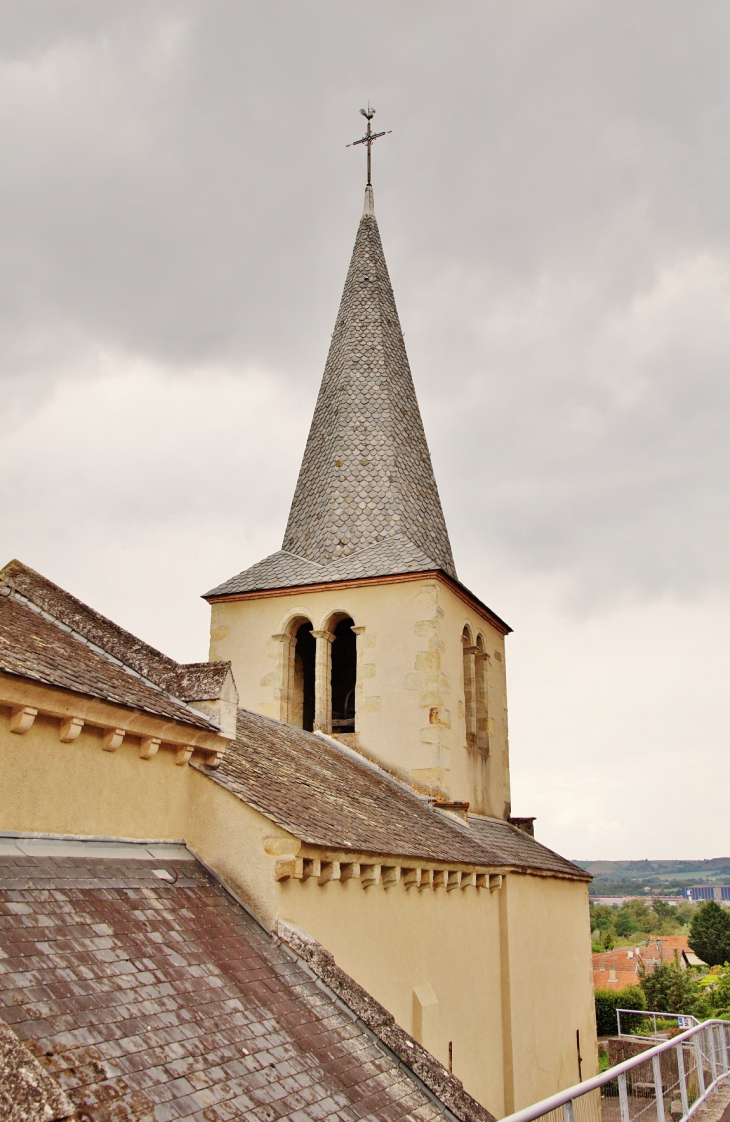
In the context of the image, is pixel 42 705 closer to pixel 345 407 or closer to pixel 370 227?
pixel 345 407

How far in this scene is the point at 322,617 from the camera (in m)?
16.7

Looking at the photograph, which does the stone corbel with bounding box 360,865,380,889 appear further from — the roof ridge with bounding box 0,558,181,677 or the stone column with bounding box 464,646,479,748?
the stone column with bounding box 464,646,479,748

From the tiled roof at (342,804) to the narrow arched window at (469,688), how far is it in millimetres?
1844

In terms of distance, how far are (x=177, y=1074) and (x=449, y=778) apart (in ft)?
35.3

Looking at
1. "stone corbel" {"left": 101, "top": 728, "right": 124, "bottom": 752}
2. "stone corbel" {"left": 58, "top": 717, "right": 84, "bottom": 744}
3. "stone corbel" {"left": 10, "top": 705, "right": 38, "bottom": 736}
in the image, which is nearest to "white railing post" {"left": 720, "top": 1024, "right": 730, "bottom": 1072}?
"stone corbel" {"left": 101, "top": 728, "right": 124, "bottom": 752}

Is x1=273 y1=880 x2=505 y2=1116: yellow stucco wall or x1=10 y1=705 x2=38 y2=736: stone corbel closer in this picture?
x1=10 y1=705 x2=38 y2=736: stone corbel

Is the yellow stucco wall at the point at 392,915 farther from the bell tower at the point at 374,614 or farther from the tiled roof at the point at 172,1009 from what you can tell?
the bell tower at the point at 374,614

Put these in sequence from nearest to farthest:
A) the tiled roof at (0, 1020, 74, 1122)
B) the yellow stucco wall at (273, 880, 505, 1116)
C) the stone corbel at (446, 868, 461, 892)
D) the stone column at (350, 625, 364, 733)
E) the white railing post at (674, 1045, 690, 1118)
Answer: the tiled roof at (0, 1020, 74, 1122) → the white railing post at (674, 1045, 690, 1118) → the yellow stucco wall at (273, 880, 505, 1116) → the stone corbel at (446, 868, 461, 892) → the stone column at (350, 625, 364, 733)

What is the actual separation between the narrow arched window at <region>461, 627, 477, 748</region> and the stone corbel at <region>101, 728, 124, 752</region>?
11.6 m

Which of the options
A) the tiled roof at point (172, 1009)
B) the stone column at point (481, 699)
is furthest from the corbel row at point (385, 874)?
the stone column at point (481, 699)

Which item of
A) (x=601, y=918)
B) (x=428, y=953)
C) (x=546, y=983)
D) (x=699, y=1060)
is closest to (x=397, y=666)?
(x=428, y=953)

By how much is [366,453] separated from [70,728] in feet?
43.9

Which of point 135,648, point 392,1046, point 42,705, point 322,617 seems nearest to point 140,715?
point 42,705

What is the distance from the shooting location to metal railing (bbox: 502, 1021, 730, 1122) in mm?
4895
